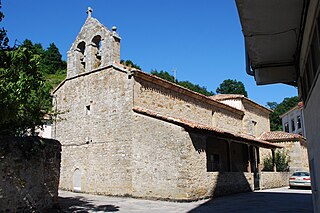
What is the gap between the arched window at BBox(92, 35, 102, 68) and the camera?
1756 centimetres

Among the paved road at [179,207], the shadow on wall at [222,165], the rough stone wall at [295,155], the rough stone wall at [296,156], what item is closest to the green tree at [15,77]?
the paved road at [179,207]

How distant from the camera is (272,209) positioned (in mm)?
11195

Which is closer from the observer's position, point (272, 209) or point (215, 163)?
point (272, 209)

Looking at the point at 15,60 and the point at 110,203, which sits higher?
the point at 15,60

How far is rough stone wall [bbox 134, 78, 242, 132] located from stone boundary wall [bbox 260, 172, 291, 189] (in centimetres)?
432

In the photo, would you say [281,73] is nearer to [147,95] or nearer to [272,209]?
[272,209]

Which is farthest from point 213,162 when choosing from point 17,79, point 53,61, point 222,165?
point 53,61

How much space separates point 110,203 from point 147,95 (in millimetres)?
5879

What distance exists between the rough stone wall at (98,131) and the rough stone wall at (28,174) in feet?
16.7

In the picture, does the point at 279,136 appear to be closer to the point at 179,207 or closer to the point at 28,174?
the point at 179,207

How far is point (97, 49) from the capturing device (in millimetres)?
18047

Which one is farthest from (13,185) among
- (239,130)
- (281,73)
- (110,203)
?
(239,130)

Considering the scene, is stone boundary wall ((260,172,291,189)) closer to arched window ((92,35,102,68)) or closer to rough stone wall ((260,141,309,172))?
rough stone wall ((260,141,309,172))

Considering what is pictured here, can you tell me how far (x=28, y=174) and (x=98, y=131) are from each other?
7.54 meters
